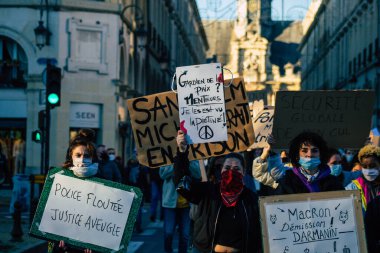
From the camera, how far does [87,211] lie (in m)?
7.20

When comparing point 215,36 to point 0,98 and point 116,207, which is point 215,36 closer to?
point 0,98

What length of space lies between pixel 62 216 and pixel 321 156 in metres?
2.01

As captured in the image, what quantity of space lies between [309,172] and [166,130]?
1.69 m

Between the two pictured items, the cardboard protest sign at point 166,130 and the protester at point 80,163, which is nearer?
the protester at point 80,163

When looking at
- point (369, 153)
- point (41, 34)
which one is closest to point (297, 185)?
point (369, 153)

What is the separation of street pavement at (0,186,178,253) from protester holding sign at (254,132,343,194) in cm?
693

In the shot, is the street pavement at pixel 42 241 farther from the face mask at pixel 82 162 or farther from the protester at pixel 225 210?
the protester at pixel 225 210

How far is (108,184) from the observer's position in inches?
285

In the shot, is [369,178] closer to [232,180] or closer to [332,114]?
[232,180]

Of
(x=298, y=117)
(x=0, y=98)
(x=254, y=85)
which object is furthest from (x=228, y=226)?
(x=254, y=85)

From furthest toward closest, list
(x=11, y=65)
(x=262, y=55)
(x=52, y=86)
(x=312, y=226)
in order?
(x=262, y=55), (x=11, y=65), (x=52, y=86), (x=312, y=226)

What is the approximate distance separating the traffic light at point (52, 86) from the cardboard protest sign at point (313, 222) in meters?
11.8

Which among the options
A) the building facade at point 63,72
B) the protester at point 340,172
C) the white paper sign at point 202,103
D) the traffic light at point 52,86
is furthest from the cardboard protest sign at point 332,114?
the building facade at point 63,72

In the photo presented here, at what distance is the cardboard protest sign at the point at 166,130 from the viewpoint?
8031mm
